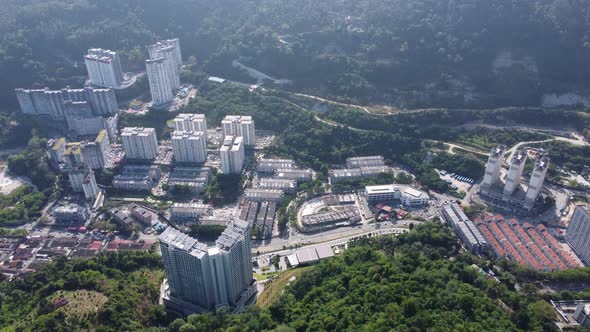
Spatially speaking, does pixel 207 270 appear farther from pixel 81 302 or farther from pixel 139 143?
pixel 139 143

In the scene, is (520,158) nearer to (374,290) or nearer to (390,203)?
(390,203)

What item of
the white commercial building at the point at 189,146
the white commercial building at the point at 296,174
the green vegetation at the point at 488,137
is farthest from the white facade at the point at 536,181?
the white commercial building at the point at 189,146

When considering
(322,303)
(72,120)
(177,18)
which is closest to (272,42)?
(177,18)

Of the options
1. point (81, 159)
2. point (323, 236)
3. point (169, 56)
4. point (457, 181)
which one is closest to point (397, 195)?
point (457, 181)

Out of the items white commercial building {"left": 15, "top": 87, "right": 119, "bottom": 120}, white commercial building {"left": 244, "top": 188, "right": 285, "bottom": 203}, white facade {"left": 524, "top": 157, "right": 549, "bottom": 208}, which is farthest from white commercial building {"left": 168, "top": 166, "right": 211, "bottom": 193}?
white facade {"left": 524, "top": 157, "right": 549, "bottom": 208}

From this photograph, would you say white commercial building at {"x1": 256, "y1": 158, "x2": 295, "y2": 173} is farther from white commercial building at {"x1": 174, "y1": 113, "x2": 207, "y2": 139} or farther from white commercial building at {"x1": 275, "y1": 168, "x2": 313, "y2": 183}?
white commercial building at {"x1": 174, "y1": 113, "x2": 207, "y2": 139}
